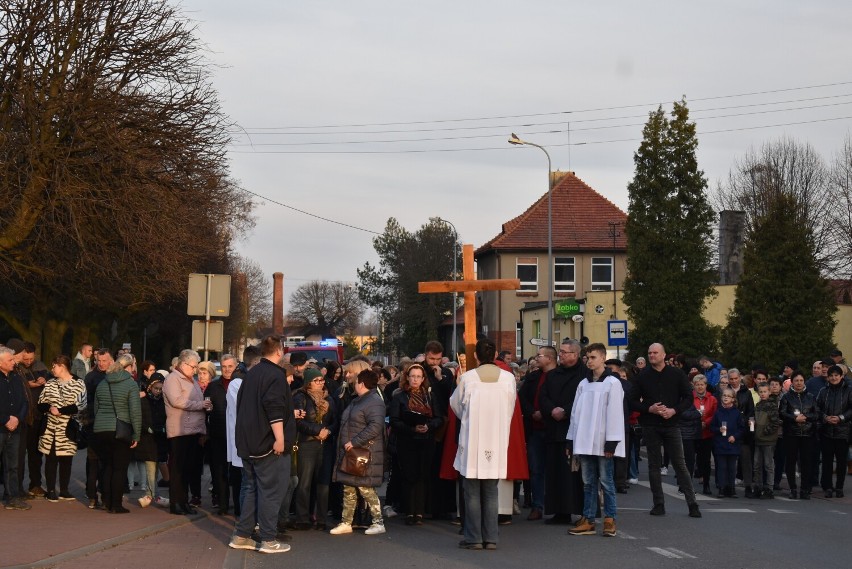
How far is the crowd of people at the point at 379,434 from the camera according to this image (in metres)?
11.9

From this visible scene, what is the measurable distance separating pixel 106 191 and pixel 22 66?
2788mm

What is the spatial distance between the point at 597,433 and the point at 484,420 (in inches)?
56.6

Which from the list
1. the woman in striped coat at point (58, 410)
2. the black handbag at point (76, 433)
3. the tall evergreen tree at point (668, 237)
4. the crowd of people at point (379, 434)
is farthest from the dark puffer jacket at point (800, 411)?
the tall evergreen tree at point (668, 237)

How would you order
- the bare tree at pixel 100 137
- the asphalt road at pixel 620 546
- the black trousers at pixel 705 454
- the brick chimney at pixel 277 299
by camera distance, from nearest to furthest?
1. the asphalt road at pixel 620 546
2. the black trousers at pixel 705 454
3. the bare tree at pixel 100 137
4. the brick chimney at pixel 277 299

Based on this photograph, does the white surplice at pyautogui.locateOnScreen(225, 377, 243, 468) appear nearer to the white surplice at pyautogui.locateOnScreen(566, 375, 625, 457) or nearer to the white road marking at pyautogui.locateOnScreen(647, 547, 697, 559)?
the white surplice at pyautogui.locateOnScreen(566, 375, 625, 457)

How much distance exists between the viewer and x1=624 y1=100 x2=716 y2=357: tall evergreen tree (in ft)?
141

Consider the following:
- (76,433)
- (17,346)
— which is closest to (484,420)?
(76,433)

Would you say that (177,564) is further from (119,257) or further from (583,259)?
(583,259)

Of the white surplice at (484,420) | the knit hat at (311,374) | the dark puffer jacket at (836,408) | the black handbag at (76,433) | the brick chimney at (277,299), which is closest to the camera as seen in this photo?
the white surplice at (484,420)

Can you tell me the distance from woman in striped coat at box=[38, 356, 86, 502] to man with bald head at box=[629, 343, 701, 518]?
6.88 m

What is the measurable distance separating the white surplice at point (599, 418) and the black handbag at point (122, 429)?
5155 millimetres

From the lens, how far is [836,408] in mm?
17766

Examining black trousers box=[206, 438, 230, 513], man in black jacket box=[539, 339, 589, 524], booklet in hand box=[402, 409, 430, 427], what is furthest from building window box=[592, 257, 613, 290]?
booklet in hand box=[402, 409, 430, 427]

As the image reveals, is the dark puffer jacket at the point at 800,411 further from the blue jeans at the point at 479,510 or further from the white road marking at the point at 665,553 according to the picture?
the blue jeans at the point at 479,510
